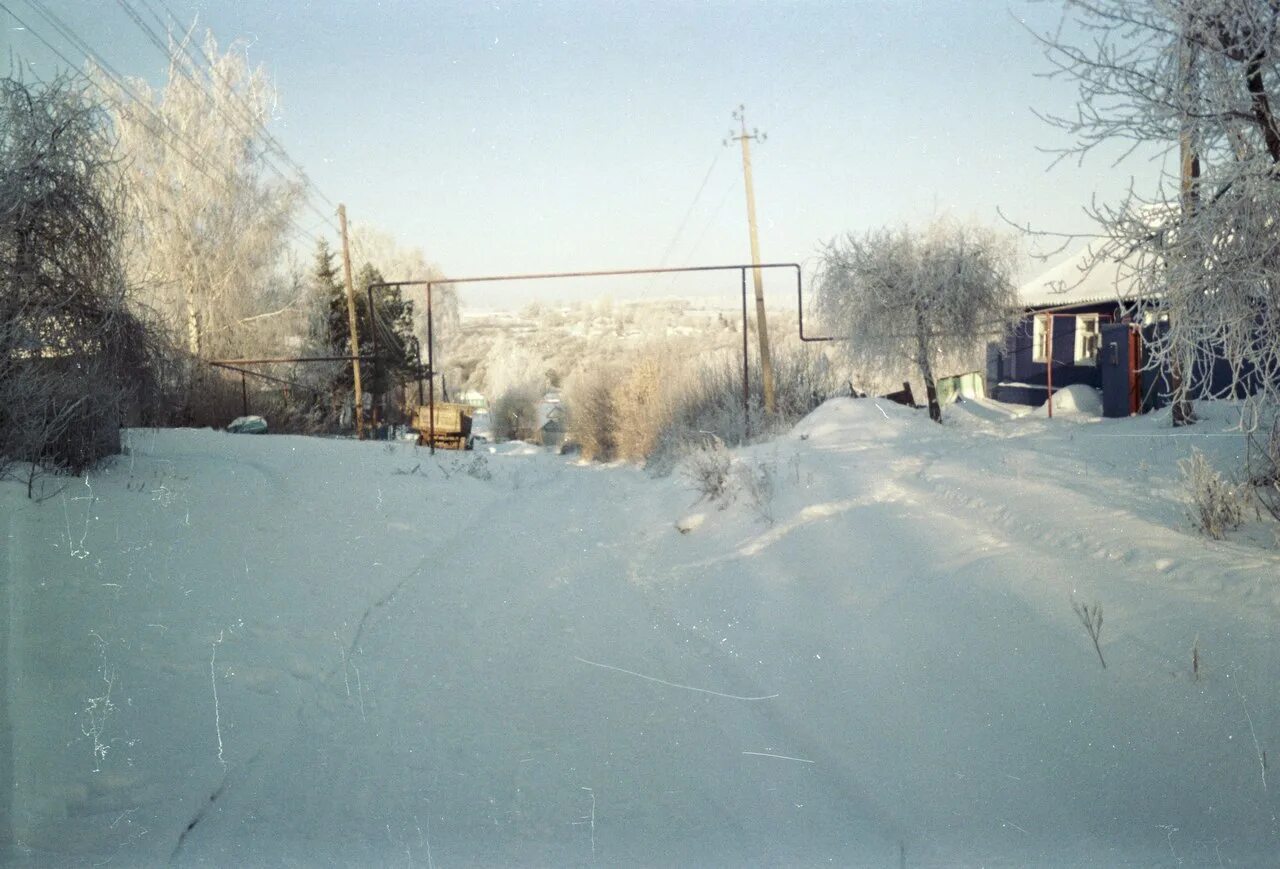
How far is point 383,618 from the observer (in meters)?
6.58

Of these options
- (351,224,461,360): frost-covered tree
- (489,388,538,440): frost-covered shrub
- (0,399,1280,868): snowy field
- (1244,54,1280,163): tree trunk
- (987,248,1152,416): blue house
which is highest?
(351,224,461,360): frost-covered tree

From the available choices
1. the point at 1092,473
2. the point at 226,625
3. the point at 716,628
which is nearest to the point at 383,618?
the point at 226,625

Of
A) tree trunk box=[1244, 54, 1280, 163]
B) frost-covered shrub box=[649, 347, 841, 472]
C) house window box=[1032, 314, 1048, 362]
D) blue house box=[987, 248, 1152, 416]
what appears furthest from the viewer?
house window box=[1032, 314, 1048, 362]

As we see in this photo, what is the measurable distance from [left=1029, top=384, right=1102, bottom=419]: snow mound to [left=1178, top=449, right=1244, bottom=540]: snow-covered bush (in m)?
14.3

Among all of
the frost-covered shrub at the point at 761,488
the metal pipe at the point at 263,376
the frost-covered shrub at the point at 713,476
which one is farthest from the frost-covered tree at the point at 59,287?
the metal pipe at the point at 263,376

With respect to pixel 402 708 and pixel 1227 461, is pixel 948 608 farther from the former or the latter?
pixel 1227 461

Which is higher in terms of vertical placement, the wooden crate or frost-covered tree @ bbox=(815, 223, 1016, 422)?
frost-covered tree @ bbox=(815, 223, 1016, 422)

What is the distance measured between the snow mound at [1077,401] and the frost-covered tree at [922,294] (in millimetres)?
2426

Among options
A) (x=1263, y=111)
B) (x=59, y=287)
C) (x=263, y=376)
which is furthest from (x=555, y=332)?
(x=1263, y=111)

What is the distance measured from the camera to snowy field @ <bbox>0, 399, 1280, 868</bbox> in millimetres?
3318

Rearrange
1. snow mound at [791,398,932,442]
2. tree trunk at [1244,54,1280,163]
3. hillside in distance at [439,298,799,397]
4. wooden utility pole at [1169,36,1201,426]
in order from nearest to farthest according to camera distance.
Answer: tree trunk at [1244,54,1280,163] → wooden utility pole at [1169,36,1201,426] → snow mound at [791,398,932,442] → hillside in distance at [439,298,799,397]

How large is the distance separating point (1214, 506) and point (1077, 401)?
1545cm

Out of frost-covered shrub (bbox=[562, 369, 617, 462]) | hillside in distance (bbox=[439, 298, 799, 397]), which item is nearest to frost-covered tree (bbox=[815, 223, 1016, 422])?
frost-covered shrub (bbox=[562, 369, 617, 462])

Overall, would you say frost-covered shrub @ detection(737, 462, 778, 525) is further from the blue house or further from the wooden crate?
the wooden crate
